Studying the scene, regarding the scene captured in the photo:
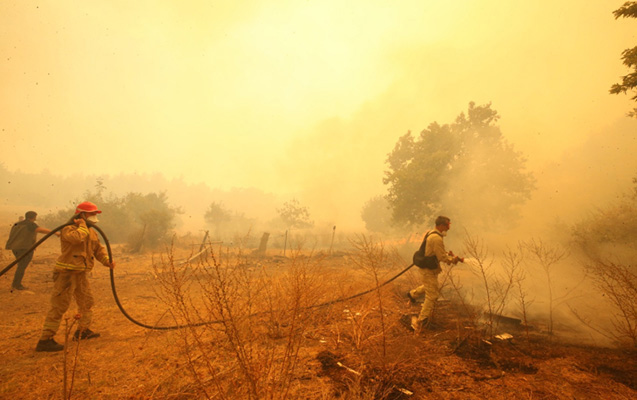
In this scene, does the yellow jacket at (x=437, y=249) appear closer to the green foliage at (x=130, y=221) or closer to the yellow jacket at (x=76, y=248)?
the yellow jacket at (x=76, y=248)

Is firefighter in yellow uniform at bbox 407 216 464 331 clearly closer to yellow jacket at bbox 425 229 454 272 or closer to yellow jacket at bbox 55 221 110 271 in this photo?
yellow jacket at bbox 425 229 454 272

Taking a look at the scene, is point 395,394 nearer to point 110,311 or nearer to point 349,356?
point 349,356

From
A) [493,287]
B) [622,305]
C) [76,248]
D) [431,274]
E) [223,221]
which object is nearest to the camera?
[76,248]

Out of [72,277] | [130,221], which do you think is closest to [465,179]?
[72,277]

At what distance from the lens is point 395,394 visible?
2.87 m

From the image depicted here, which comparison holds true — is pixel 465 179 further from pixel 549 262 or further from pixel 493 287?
pixel 493 287

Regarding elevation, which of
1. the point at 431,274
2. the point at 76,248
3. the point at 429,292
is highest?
the point at 76,248

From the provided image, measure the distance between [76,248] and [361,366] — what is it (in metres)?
4.87

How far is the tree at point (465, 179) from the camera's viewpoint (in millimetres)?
18656

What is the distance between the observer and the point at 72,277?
4039 millimetres

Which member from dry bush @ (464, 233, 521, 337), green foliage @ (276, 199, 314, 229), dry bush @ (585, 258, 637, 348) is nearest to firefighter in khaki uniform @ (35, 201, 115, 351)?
dry bush @ (464, 233, 521, 337)

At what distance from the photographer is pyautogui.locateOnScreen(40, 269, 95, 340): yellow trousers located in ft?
12.7

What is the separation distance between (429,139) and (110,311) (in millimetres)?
21559

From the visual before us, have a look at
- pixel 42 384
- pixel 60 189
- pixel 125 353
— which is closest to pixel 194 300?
pixel 125 353
